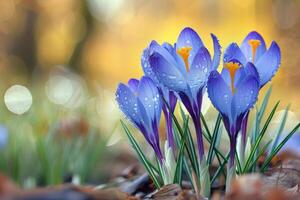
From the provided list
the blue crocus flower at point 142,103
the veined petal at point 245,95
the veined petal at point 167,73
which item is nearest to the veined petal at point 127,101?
the blue crocus flower at point 142,103

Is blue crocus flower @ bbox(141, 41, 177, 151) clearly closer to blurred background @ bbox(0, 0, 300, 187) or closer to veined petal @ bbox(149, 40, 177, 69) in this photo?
veined petal @ bbox(149, 40, 177, 69)

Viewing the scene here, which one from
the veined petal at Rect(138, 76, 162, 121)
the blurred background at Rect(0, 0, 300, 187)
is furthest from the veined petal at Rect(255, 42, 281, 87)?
the blurred background at Rect(0, 0, 300, 187)

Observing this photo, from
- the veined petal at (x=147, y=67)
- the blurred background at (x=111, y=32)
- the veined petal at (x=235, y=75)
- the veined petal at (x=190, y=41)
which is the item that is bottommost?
the veined petal at (x=235, y=75)

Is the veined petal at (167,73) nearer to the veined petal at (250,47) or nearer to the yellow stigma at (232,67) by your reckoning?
the yellow stigma at (232,67)

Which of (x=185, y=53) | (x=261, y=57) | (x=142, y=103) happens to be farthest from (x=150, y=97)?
(x=261, y=57)

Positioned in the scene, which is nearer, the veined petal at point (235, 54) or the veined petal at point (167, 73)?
the veined petal at point (167, 73)

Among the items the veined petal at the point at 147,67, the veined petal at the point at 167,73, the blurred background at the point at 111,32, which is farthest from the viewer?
the blurred background at the point at 111,32

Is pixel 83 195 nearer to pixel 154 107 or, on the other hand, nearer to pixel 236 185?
pixel 236 185

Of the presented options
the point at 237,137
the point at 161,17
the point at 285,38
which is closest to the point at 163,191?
the point at 237,137
